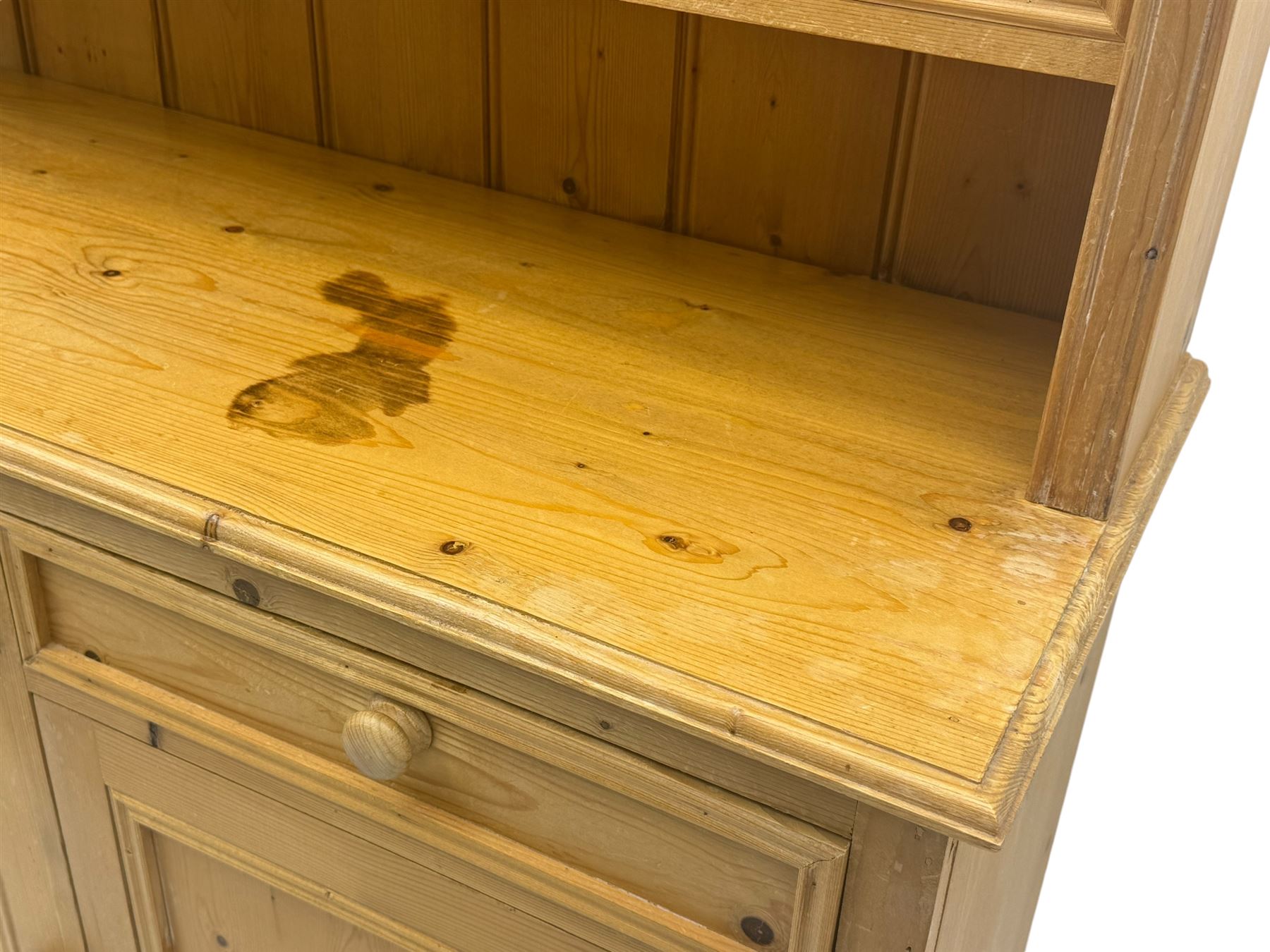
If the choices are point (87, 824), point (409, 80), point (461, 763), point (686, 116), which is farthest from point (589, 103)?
point (87, 824)

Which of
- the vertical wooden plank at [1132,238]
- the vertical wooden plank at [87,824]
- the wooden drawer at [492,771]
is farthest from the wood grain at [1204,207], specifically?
the vertical wooden plank at [87,824]

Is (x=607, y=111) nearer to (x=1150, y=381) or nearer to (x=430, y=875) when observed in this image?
(x=1150, y=381)

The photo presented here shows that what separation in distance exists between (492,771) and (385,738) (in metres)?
0.07

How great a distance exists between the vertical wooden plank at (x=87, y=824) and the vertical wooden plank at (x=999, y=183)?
0.75 meters

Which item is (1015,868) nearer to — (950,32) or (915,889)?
(915,889)

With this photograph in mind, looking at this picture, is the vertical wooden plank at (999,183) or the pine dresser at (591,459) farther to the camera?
the vertical wooden plank at (999,183)

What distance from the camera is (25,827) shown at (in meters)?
1.11

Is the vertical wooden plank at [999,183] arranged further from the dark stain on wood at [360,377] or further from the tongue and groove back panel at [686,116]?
the dark stain on wood at [360,377]

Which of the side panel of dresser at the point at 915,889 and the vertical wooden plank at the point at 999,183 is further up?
the vertical wooden plank at the point at 999,183

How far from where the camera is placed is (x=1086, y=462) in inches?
33.0

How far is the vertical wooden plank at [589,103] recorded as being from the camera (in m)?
1.15

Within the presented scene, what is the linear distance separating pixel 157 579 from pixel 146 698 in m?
0.12

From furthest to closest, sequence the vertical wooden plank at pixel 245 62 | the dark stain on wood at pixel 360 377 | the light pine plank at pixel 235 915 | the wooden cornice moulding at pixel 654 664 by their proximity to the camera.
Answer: the vertical wooden plank at pixel 245 62 < the light pine plank at pixel 235 915 < the dark stain on wood at pixel 360 377 < the wooden cornice moulding at pixel 654 664

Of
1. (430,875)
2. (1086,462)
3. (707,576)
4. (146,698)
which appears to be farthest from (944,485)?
(146,698)
